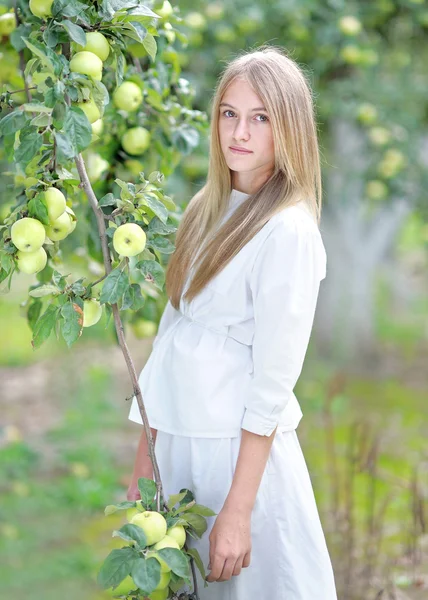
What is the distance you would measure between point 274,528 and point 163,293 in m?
0.55

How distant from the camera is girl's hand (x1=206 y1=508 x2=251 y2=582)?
1.18 meters

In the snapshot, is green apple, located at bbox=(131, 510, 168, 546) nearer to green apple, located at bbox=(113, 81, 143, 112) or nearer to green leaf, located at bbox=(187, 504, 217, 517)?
green leaf, located at bbox=(187, 504, 217, 517)

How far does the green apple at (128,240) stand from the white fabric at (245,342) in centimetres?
22

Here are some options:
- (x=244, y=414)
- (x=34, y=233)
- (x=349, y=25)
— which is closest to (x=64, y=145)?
(x=34, y=233)

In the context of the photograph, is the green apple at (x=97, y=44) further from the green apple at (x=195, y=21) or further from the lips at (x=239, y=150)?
the green apple at (x=195, y=21)

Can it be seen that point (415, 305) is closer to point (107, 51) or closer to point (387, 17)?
point (387, 17)

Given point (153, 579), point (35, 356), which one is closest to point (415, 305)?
point (35, 356)

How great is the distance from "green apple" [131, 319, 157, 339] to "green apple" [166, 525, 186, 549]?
595 mm

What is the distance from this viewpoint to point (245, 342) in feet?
4.13

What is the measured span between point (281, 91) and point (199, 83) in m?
1.71

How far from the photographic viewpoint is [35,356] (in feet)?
15.3

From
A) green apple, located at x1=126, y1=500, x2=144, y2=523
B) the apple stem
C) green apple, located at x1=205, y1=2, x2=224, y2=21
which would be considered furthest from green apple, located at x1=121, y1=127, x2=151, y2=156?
green apple, located at x1=205, y1=2, x2=224, y2=21

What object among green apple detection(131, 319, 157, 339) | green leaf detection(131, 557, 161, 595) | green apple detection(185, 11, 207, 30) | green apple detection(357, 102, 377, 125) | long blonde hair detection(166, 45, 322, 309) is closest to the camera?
green leaf detection(131, 557, 161, 595)

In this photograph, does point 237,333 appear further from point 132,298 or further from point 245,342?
point 132,298
